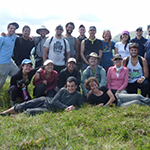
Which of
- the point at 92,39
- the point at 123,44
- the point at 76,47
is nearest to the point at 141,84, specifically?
the point at 123,44

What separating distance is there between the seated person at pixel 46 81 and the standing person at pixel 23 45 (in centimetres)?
168

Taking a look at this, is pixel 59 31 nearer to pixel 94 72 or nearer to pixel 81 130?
pixel 94 72

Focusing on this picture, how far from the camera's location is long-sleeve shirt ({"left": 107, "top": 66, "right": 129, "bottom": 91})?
290 inches

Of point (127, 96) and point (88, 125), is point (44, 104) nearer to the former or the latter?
point (88, 125)

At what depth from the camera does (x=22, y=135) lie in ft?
15.8

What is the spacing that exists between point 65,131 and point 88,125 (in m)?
0.73

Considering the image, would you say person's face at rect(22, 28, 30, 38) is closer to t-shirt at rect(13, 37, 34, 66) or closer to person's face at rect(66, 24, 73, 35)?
t-shirt at rect(13, 37, 34, 66)

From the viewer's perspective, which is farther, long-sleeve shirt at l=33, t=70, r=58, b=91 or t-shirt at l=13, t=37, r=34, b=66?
t-shirt at l=13, t=37, r=34, b=66

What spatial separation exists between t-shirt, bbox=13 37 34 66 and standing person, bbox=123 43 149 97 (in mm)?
4245

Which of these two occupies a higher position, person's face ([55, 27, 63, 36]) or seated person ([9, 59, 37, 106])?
person's face ([55, 27, 63, 36])

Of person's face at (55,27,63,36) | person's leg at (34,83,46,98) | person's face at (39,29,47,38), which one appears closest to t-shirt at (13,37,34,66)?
person's face at (39,29,47,38)

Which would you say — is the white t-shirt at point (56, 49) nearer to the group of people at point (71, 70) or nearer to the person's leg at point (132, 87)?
the group of people at point (71, 70)

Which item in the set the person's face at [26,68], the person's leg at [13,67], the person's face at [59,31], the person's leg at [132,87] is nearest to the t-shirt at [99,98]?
the person's leg at [132,87]

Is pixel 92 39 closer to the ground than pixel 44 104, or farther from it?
farther from it
